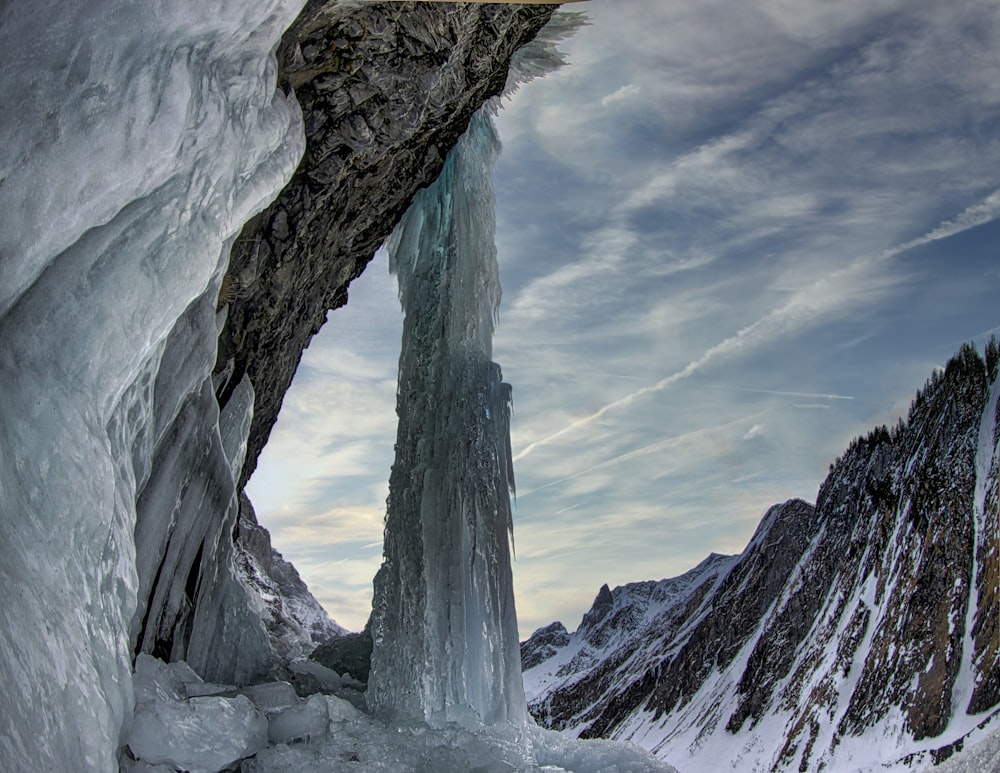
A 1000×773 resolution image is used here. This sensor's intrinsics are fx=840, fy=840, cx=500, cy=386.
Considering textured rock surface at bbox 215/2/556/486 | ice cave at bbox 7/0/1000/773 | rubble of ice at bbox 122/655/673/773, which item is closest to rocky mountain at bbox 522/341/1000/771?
ice cave at bbox 7/0/1000/773

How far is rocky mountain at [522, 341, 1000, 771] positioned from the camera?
37.4 m

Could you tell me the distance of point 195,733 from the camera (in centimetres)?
377

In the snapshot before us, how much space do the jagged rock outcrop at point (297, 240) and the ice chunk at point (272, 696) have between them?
2.96ft

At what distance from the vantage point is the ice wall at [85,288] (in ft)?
9.57

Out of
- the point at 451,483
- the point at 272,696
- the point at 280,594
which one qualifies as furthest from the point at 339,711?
the point at 280,594

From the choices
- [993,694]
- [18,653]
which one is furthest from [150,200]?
[993,694]

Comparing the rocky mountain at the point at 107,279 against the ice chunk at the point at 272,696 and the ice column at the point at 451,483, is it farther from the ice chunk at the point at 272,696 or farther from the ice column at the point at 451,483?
the ice column at the point at 451,483

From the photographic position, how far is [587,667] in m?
101

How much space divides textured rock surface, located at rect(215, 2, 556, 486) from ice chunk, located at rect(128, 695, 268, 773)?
3691mm

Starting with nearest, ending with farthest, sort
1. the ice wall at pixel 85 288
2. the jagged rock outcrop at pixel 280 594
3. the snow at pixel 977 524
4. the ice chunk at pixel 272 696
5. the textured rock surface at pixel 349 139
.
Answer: the ice wall at pixel 85 288, the ice chunk at pixel 272 696, the textured rock surface at pixel 349 139, the jagged rock outcrop at pixel 280 594, the snow at pixel 977 524

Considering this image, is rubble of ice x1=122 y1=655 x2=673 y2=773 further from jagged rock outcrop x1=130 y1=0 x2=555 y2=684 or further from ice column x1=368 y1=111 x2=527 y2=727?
ice column x1=368 y1=111 x2=527 y2=727

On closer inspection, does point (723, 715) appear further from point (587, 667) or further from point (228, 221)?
point (228, 221)

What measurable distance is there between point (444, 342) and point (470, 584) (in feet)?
8.83

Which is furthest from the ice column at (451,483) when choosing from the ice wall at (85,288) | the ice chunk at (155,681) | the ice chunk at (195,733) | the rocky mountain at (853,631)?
the rocky mountain at (853,631)
